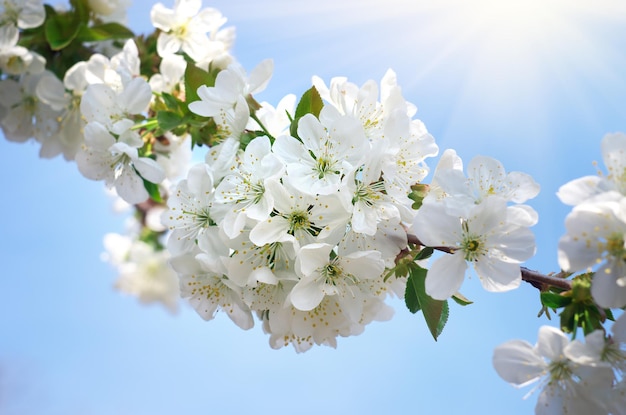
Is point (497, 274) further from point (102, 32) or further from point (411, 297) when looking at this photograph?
point (102, 32)

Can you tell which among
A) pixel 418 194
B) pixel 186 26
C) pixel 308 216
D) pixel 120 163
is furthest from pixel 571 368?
pixel 186 26

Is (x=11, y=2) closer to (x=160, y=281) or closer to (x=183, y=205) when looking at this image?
(x=183, y=205)

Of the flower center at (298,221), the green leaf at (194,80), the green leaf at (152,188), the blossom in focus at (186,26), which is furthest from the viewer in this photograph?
the blossom in focus at (186,26)

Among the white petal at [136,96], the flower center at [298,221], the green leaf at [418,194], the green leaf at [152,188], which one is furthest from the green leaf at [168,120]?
the green leaf at [418,194]

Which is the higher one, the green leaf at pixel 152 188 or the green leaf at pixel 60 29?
the green leaf at pixel 60 29

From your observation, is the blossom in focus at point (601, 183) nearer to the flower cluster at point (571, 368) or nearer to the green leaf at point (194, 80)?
the flower cluster at point (571, 368)
